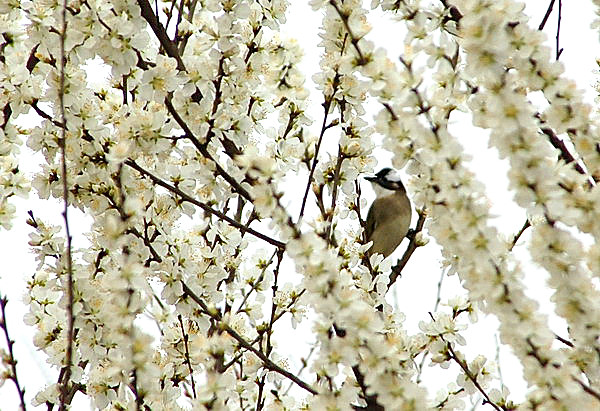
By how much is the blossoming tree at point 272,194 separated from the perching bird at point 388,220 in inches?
59.2

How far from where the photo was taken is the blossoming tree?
1472 mm

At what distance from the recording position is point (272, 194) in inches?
61.9

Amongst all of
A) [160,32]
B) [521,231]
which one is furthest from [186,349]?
[521,231]

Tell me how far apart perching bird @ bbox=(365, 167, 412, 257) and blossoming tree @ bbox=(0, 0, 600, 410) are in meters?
1.50

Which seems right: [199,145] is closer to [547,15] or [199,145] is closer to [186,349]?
[186,349]

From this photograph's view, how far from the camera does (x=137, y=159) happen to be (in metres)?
2.58

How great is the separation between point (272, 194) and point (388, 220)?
300 cm

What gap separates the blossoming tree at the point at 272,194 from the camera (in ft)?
4.83

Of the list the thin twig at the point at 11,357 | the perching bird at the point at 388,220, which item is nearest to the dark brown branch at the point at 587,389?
the thin twig at the point at 11,357

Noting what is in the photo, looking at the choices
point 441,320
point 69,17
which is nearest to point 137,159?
point 69,17

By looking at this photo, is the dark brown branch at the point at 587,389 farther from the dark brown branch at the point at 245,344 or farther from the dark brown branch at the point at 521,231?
the dark brown branch at the point at 521,231

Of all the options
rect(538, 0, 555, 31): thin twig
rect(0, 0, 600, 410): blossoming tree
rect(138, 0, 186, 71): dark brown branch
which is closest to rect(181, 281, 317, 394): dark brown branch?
rect(0, 0, 600, 410): blossoming tree

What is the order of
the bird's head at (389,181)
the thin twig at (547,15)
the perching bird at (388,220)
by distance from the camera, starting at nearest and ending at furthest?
1. the thin twig at (547,15)
2. the perching bird at (388,220)
3. the bird's head at (389,181)

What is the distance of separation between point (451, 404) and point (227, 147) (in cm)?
86
